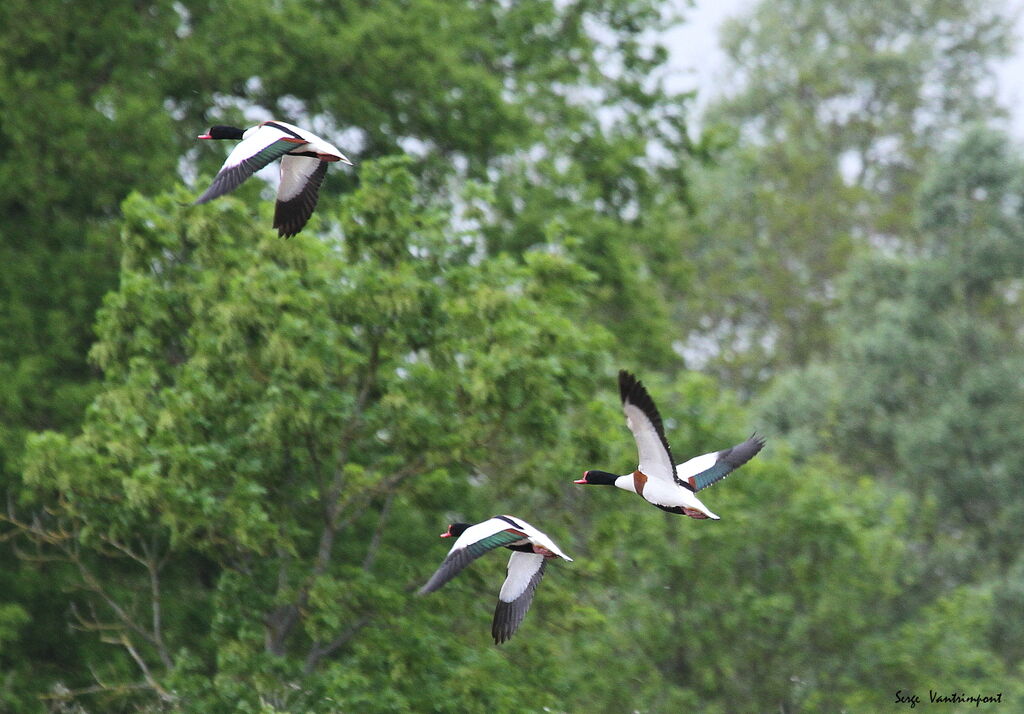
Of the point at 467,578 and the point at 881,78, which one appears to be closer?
the point at 467,578

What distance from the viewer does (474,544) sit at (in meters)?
10.1

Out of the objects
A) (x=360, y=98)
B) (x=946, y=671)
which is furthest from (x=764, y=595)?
(x=360, y=98)

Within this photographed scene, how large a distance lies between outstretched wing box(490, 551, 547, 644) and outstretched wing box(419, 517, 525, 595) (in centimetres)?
86

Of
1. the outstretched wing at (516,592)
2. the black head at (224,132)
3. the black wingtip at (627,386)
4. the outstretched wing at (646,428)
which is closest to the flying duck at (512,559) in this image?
the outstretched wing at (516,592)

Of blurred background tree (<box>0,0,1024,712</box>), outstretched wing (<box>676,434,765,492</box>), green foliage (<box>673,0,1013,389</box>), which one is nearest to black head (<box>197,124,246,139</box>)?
blurred background tree (<box>0,0,1024,712</box>)

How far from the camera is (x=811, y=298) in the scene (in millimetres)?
41250

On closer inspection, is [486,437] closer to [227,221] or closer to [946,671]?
[227,221]

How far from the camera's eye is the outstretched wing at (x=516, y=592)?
36.8 feet

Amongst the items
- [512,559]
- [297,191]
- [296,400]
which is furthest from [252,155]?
[296,400]

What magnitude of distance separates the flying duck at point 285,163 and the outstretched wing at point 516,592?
2682mm

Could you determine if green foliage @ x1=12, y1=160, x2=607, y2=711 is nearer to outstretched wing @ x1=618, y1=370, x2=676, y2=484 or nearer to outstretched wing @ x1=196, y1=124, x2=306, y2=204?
outstretched wing @ x1=618, y1=370, x2=676, y2=484

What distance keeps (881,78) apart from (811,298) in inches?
322

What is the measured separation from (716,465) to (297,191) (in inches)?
131

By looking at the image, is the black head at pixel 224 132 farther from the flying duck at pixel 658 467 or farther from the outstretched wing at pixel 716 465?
the outstretched wing at pixel 716 465
